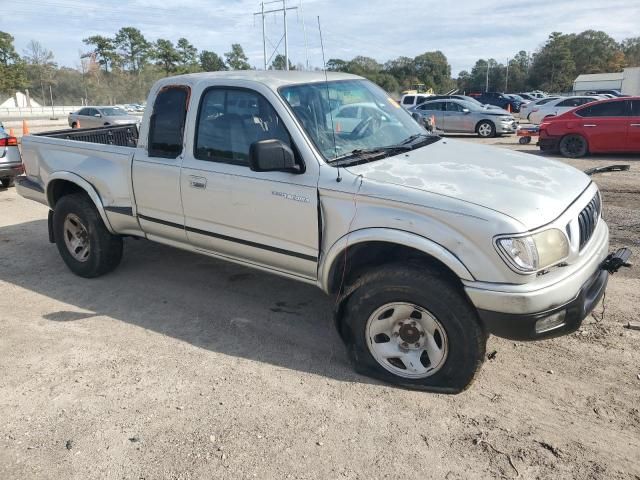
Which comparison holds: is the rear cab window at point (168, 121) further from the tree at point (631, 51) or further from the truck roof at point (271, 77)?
the tree at point (631, 51)

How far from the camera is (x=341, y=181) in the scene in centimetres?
344

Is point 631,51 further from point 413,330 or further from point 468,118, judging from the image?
point 413,330

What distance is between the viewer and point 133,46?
90.6 meters

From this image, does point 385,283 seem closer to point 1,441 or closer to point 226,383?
point 226,383

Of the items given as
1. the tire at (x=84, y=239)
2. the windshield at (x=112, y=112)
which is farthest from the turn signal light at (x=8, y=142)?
the windshield at (x=112, y=112)

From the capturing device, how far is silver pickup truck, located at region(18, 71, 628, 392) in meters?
3.00

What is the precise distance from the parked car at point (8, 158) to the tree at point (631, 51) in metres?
106

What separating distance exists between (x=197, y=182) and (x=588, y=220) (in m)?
2.81

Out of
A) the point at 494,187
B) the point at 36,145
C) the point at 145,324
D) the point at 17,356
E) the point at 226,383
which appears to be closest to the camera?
the point at 494,187

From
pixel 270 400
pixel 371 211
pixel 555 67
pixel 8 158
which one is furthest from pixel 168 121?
pixel 555 67

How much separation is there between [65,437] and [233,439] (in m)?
0.97

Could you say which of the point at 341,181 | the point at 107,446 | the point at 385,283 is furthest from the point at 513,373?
the point at 107,446

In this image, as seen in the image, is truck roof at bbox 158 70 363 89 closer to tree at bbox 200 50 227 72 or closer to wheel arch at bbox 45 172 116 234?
wheel arch at bbox 45 172 116 234

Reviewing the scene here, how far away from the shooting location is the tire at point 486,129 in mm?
19734
